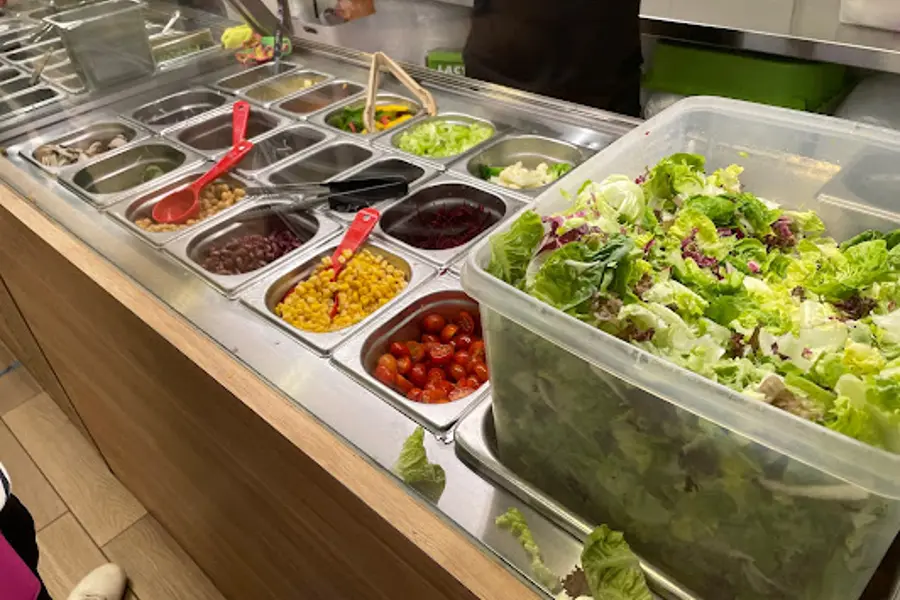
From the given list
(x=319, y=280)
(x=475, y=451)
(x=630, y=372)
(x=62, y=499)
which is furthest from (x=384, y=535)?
(x=62, y=499)

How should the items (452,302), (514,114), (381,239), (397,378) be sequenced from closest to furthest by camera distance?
(397,378) → (452,302) → (381,239) → (514,114)

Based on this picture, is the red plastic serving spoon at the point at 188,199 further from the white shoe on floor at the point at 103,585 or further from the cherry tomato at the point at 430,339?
the white shoe on floor at the point at 103,585

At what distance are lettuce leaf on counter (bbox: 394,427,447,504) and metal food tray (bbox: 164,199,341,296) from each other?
533mm

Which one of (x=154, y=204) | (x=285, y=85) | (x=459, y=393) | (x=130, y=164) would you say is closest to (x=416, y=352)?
(x=459, y=393)

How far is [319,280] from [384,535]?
22.5 inches

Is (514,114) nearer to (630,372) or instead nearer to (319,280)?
(319,280)

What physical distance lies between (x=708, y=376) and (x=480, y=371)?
21.5 inches

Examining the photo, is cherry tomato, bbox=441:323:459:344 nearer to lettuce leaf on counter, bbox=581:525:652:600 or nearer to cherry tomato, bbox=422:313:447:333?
cherry tomato, bbox=422:313:447:333

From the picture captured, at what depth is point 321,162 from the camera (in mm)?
1733

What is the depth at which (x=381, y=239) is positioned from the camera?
4.52ft

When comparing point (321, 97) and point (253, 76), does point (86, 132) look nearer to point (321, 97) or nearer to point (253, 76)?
point (253, 76)

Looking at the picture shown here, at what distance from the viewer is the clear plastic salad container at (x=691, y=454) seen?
577mm

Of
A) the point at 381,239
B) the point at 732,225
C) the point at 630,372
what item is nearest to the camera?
the point at 630,372

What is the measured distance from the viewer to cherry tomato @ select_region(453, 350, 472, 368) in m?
1.18
